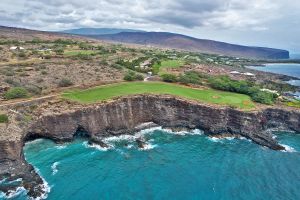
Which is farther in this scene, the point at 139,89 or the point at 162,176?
the point at 139,89

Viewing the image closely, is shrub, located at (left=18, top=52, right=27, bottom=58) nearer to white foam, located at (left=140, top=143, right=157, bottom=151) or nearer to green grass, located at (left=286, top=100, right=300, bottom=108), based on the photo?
white foam, located at (left=140, top=143, right=157, bottom=151)

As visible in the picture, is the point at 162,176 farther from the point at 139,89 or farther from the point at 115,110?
the point at 139,89

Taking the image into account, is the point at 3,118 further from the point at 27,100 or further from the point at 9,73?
the point at 9,73

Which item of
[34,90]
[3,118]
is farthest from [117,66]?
[3,118]

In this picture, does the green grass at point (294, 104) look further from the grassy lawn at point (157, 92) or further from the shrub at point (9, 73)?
the shrub at point (9, 73)

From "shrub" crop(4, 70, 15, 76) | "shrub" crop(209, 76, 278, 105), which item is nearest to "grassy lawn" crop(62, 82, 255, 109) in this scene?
"shrub" crop(209, 76, 278, 105)

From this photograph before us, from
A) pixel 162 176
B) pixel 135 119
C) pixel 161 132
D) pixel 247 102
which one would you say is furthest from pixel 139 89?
pixel 162 176
